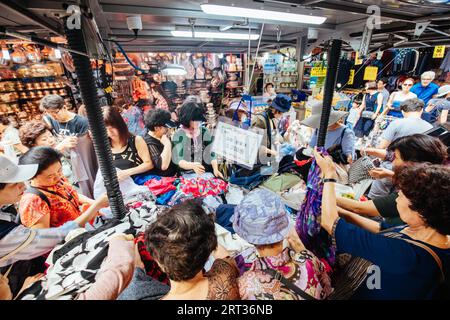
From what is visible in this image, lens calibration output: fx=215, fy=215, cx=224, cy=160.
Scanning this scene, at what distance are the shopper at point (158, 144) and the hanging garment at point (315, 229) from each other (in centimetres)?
152

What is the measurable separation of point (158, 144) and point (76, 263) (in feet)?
4.78

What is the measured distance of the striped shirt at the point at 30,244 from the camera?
123 centimetres

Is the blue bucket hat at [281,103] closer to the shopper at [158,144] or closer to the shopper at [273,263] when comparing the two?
the shopper at [158,144]

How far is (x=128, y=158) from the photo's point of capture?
2.31 metres

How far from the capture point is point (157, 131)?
8.06 feet

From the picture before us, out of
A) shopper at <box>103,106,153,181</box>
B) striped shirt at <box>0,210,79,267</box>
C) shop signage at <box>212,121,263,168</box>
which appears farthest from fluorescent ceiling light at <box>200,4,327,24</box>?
striped shirt at <box>0,210,79,267</box>

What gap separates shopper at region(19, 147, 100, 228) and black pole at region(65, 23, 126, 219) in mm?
473

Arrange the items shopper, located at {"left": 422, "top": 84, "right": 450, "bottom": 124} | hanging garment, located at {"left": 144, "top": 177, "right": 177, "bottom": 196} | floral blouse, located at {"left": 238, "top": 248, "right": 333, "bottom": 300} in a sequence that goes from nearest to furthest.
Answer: floral blouse, located at {"left": 238, "top": 248, "right": 333, "bottom": 300} < hanging garment, located at {"left": 144, "top": 177, "right": 177, "bottom": 196} < shopper, located at {"left": 422, "top": 84, "right": 450, "bottom": 124}

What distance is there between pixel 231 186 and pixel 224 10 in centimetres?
175

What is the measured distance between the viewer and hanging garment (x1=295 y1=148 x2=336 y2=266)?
1570mm

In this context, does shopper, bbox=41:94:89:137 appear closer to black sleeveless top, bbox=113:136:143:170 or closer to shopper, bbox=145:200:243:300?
black sleeveless top, bbox=113:136:143:170

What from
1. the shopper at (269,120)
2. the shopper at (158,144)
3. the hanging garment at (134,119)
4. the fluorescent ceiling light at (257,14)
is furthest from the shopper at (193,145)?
the hanging garment at (134,119)

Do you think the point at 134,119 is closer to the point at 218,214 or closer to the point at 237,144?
the point at 237,144
